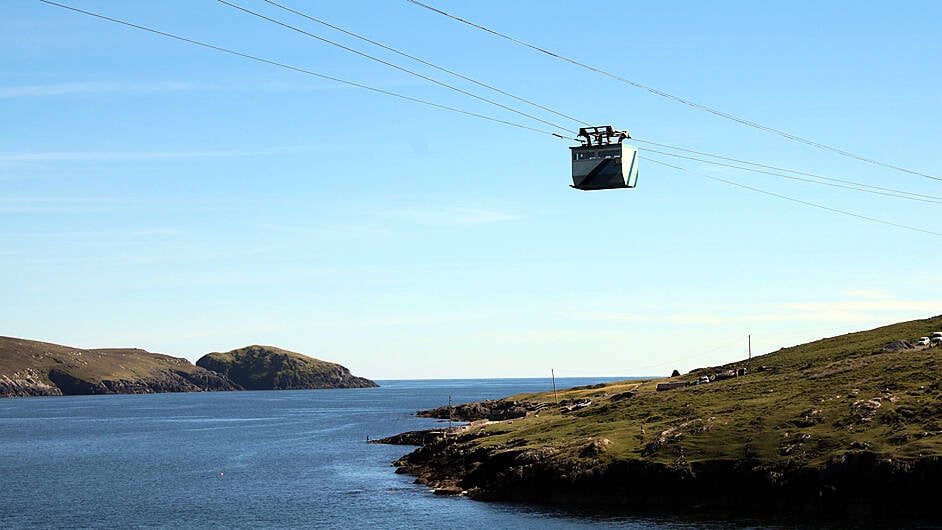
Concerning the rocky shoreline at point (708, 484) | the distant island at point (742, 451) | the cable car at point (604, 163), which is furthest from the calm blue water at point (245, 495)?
the cable car at point (604, 163)

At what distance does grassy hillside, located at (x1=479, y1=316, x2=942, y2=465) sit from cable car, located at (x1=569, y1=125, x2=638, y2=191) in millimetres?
48401

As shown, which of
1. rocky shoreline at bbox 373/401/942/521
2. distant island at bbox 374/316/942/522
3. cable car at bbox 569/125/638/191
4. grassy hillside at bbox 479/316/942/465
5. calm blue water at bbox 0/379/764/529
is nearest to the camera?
cable car at bbox 569/125/638/191

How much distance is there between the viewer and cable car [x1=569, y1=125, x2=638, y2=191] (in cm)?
5759

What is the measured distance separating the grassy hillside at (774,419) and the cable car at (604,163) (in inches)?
1906

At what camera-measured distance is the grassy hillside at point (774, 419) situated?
316 ft

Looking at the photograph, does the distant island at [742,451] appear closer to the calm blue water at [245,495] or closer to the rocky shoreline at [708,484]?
the rocky shoreline at [708,484]

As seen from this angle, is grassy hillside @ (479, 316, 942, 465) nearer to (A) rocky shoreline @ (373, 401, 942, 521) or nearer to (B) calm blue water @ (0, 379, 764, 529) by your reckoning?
(A) rocky shoreline @ (373, 401, 942, 521)

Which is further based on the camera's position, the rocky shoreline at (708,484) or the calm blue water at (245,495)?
the calm blue water at (245,495)

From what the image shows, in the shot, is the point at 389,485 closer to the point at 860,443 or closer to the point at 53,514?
the point at 53,514

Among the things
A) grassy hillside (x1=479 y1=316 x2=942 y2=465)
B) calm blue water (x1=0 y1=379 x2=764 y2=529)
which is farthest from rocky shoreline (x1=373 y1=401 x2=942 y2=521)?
calm blue water (x1=0 y1=379 x2=764 y2=529)

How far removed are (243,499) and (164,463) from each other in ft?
184

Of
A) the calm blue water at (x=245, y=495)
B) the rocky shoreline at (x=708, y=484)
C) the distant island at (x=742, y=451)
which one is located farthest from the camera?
the calm blue water at (x=245, y=495)

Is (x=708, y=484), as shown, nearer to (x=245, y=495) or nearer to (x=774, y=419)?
(x=774, y=419)

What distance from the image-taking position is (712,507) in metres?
94.4
